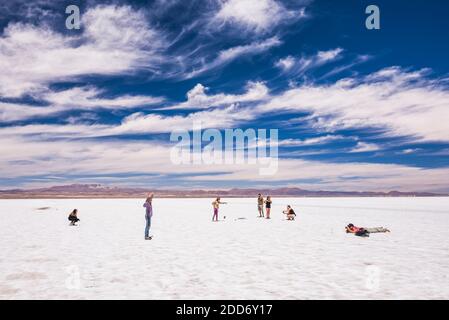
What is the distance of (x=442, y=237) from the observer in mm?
16906

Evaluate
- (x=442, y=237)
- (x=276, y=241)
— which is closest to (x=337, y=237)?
(x=276, y=241)
